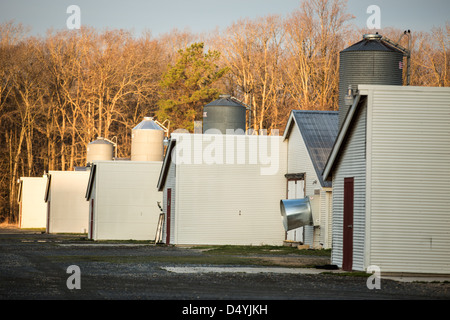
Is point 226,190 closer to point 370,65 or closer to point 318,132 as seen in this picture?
point 318,132

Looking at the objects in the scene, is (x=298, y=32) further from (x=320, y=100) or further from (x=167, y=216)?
(x=167, y=216)

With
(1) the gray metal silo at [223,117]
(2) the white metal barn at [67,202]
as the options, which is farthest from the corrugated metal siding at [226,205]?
(2) the white metal barn at [67,202]

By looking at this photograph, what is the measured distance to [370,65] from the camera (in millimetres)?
27922

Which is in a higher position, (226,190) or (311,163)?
(311,163)

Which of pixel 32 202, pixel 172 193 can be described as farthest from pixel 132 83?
pixel 172 193

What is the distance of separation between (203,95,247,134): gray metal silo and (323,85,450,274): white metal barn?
18.8m

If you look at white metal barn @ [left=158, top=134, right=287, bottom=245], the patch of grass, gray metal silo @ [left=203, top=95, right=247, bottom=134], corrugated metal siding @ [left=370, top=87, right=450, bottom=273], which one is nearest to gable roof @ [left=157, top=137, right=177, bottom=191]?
white metal barn @ [left=158, top=134, right=287, bottom=245]

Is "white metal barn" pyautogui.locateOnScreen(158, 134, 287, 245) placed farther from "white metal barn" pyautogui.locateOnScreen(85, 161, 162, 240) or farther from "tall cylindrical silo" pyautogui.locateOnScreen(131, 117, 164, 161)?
"tall cylindrical silo" pyautogui.locateOnScreen(131, 117, 164, 161)

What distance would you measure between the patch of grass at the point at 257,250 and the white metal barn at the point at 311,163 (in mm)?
1020

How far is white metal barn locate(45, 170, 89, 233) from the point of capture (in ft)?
168

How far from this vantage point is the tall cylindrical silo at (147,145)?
4506 centimetres

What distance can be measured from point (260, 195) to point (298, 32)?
30.1 meters

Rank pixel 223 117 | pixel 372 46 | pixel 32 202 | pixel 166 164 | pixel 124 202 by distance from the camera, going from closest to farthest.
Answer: pixel 372 46 → pixel 166 164 → pixel 223 117 → pixel 124 202 → pixel 32 202

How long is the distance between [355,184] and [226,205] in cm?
1434
